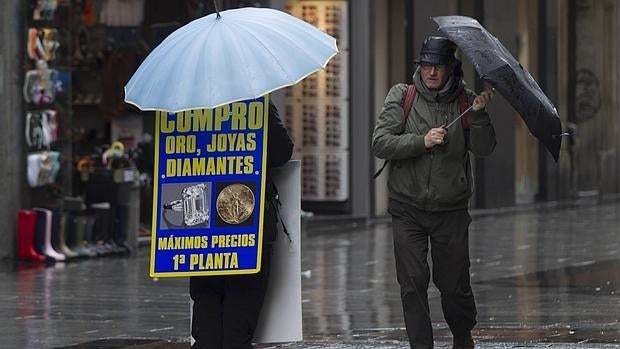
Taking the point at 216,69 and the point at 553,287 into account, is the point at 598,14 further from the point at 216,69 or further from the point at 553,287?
the point at 216,69

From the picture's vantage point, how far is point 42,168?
16500 mm

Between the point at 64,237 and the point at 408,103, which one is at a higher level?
the point at 408,103

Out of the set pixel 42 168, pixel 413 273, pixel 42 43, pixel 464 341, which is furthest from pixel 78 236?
pixel 413 273

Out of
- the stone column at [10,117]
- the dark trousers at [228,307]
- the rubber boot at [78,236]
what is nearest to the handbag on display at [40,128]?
the stone column at [10,117]

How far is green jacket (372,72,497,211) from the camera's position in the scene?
818 cm

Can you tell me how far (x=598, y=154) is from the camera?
3106cm

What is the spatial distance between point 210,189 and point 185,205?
16cm

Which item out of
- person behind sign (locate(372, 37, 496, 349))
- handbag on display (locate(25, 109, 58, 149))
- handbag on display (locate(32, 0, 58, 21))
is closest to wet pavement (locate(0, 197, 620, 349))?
person behind sign (locate(372, 37, 496, 349))

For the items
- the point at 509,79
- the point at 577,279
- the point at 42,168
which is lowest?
the point at 577,279

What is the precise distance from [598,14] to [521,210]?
272 inches

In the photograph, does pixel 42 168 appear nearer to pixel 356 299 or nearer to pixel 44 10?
pixel 44 10

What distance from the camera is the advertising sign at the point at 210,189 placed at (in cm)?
750

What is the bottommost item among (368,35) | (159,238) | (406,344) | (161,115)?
(406,344)

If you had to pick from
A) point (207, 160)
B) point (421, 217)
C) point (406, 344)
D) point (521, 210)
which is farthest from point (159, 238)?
point (521, 210)
